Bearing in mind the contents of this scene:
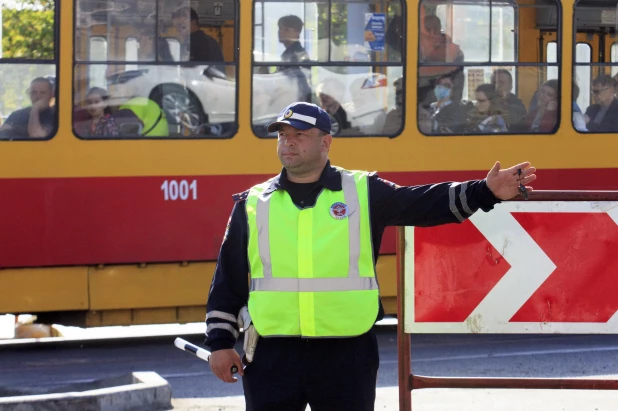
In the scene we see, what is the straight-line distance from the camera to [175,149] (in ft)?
29.6

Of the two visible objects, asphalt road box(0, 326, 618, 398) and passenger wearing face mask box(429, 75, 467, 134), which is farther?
passenger wearing face mask box(429, 75, 467, 134)

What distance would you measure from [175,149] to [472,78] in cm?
258

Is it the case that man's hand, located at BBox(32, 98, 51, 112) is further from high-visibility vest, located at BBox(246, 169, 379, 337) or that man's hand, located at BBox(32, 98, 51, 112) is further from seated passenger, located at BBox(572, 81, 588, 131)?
high-visibility vest, located at BBox(246, 169, 379, 337)

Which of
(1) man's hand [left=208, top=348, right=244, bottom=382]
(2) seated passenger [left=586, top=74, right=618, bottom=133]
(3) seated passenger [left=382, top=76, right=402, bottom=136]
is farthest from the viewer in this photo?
(2) seated passenger [left=586, top=74, right=618, bottom=133]

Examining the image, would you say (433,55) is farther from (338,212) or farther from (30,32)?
(338,212)

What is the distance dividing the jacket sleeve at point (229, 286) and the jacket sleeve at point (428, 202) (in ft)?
1.70

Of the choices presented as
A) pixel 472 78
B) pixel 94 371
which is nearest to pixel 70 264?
pixel 94 371

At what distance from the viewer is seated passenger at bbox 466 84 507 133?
31.3 ft

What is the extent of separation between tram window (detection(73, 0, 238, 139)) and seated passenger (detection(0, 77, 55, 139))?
0.69 feet

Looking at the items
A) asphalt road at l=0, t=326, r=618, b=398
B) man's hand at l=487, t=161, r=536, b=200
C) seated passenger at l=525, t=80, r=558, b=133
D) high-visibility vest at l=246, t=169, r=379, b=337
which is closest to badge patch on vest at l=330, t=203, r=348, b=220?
high-visibility vest at l=246, t=169, r=379, b=337

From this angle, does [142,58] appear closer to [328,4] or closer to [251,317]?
[328,4]

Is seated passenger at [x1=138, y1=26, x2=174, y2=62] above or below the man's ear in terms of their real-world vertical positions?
above

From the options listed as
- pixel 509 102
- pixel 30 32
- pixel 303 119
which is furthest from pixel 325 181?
pixel 509 102

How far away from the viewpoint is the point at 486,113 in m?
9.58
